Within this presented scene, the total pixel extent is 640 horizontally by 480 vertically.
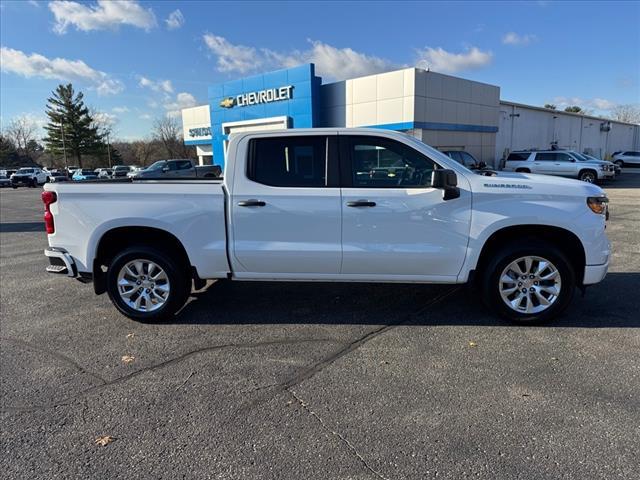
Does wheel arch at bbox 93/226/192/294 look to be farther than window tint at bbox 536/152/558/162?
No

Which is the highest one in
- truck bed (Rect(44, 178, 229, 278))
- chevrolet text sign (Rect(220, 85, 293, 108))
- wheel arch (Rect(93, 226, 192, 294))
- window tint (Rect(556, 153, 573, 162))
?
chevrolet text sign (Rect(220, 85, 293, 108))

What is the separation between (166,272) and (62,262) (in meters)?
Result: 1.20

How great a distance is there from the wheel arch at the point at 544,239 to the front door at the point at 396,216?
314mm

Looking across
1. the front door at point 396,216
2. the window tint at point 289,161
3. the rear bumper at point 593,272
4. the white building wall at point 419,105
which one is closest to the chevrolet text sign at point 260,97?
the white building wall at point 419,105

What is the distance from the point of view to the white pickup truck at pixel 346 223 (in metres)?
4.34

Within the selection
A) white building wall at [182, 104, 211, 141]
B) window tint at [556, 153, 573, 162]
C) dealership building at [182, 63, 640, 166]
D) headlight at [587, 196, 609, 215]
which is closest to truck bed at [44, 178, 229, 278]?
headlight at [587, 196, 609, 215]

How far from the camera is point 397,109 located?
2314 cm

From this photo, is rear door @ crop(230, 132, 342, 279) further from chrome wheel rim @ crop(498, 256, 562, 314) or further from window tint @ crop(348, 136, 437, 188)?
chrome wheel rim @ crop(498, 256, 562, 314)

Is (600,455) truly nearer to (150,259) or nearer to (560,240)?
(560,240)

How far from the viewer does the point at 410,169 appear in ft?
14.6

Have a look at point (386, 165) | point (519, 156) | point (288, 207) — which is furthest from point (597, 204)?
point (519, 156)

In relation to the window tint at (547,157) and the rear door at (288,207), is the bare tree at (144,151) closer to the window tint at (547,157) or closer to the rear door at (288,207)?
the window tint at (547,157)

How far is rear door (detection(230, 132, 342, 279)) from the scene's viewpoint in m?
4.43

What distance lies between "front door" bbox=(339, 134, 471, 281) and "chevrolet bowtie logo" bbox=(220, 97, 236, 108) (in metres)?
A: 28.0
